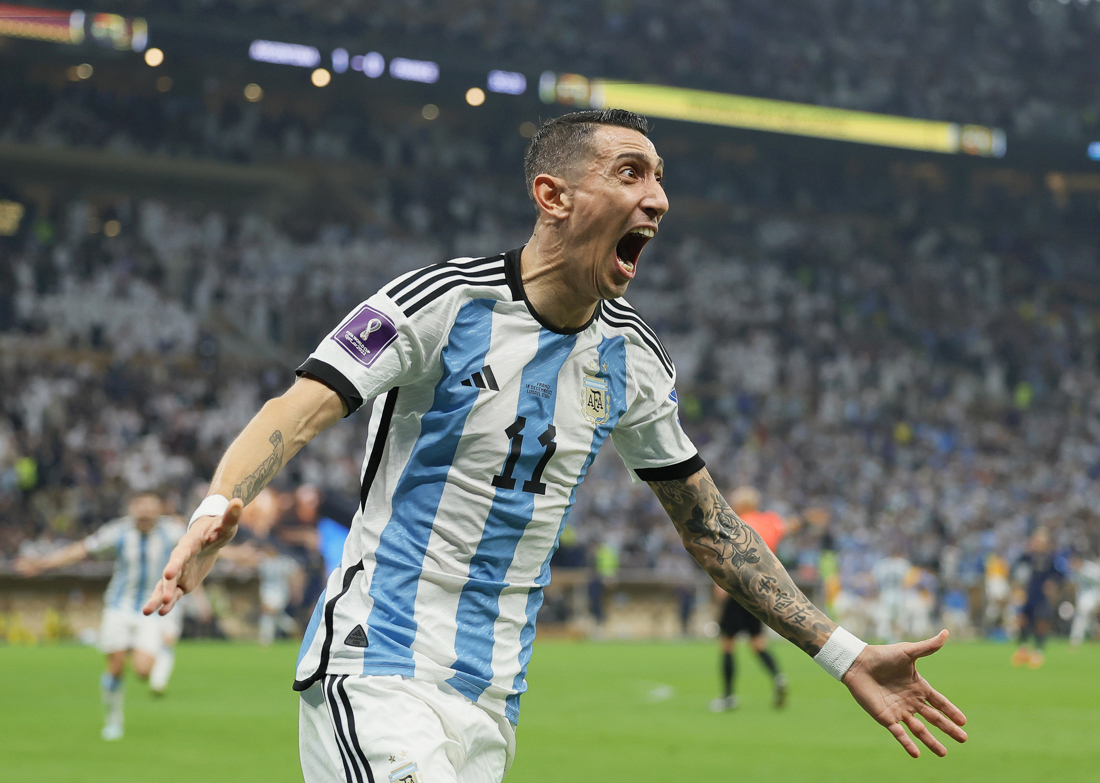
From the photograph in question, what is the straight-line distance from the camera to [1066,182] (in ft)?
144

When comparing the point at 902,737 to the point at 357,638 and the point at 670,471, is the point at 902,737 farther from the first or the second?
the point at 357,638

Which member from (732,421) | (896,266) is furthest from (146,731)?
(896,266)

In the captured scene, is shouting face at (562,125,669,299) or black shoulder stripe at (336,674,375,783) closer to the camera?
black shoulder stripe at (336,674,375,783)

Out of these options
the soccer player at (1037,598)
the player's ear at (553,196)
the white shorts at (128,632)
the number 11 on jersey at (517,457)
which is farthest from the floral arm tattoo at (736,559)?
the soccer player at (1037,598)

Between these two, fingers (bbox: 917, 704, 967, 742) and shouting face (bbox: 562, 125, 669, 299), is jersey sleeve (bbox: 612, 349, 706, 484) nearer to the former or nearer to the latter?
shouting face (bbox: 562, 125, 669, 299)

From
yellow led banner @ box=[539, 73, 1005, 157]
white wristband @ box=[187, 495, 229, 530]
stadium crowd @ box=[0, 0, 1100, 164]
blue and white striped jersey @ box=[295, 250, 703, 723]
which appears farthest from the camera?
yellow led banner @ box=[539, 73, 1005, 157]

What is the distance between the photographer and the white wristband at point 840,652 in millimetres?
3939

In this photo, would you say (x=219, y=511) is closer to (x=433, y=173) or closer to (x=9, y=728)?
(x=9, y=728)

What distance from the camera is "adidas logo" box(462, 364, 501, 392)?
3.47 m

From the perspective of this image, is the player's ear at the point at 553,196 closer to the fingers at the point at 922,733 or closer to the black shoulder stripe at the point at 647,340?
the black shoulder stripe at the point at 647,340

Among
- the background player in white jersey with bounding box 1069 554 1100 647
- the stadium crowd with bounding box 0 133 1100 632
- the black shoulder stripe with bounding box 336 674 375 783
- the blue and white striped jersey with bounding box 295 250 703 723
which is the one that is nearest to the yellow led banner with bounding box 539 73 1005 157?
the stadium crowd with bounding box 0 133 1100 632

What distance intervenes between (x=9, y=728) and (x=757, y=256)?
30913mm

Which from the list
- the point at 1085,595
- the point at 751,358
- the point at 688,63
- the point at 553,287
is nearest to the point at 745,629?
the point at 553,287

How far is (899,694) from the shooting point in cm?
390
